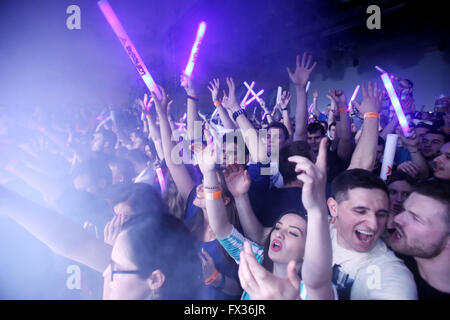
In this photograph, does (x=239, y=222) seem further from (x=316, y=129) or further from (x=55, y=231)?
(x=316, y=129)

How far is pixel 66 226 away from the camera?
100 cm

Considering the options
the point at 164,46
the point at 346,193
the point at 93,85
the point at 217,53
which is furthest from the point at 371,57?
the point at 346,193

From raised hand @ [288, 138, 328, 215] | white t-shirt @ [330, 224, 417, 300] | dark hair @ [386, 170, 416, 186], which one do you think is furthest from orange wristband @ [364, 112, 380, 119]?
raised hand @ [288, 138, 328, 215]

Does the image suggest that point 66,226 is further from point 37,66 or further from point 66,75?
point 66,75

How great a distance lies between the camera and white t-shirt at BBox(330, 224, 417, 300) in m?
0.89

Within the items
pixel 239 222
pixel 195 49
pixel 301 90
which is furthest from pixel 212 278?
pixel 301 90

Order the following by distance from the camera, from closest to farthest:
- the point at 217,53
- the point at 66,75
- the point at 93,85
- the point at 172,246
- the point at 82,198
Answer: the point at 172,246 < the point at 82,198 < the point at 66,75 < the point at 93,85 < the point at 217,53

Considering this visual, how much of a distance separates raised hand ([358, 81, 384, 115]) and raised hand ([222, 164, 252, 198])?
73 centimetres

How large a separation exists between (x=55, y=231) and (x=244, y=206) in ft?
2.40

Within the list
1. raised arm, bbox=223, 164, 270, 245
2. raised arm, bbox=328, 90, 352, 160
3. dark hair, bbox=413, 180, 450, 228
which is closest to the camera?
dark hair, bbox=413, 180, 450, 228

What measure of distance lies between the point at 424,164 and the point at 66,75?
364 centimetres

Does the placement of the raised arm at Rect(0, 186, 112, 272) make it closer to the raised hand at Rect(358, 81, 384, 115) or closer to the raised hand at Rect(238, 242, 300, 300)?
the raised hand at Rect(238, 242, 300, 300)

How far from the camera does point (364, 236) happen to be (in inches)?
40.4

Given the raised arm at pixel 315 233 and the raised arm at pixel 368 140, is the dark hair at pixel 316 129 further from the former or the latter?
the raised arm at pixel 315 233
